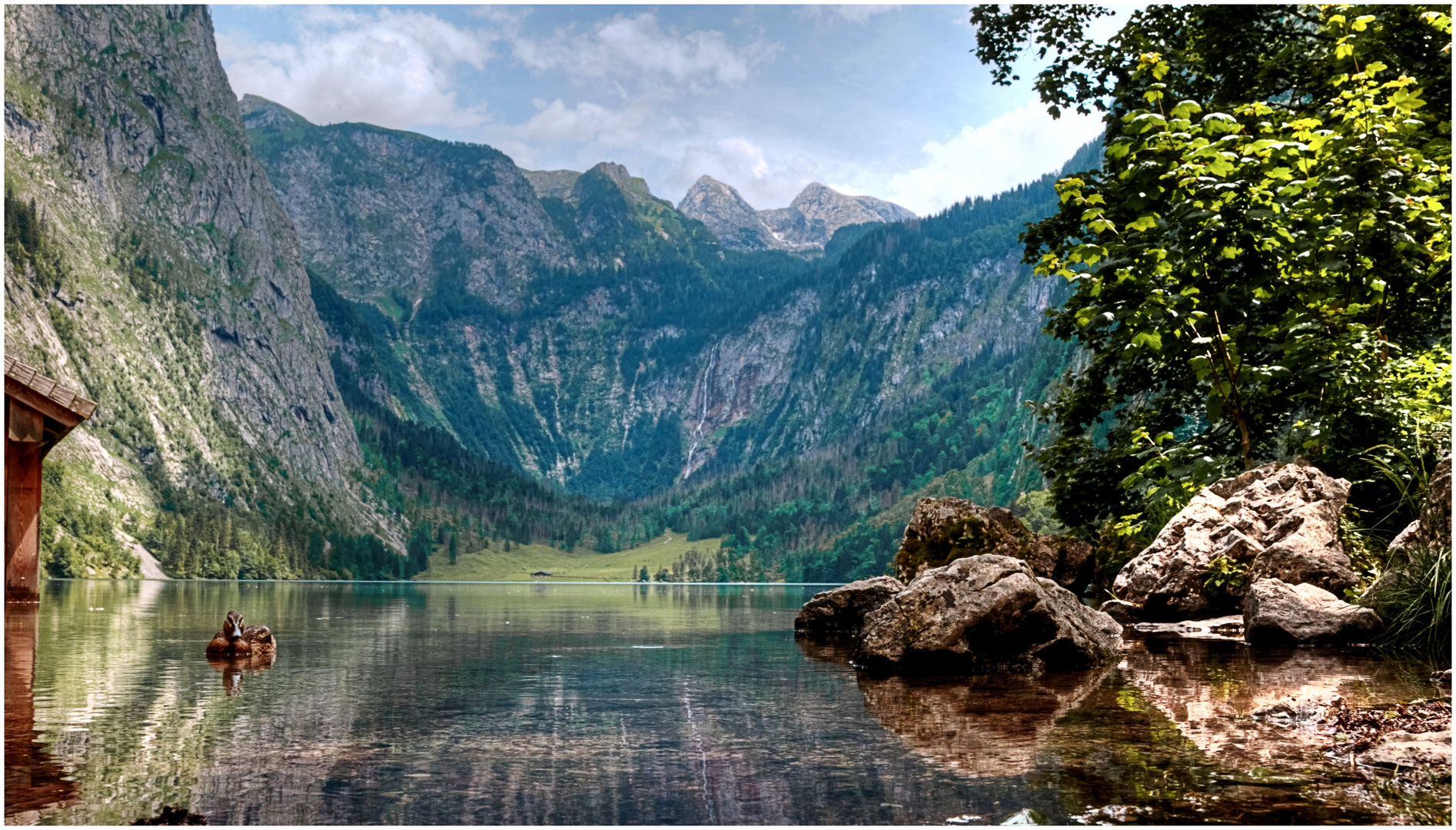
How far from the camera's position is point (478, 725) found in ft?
41.7

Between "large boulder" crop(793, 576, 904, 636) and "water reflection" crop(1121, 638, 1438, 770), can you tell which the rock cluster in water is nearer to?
"water reflection" crop(1121, 638, 1438, 770)

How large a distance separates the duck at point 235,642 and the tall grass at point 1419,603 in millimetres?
19402

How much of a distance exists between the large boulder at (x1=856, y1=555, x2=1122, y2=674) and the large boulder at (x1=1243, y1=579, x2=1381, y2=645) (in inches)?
90.4

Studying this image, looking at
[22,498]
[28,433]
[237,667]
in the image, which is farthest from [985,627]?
[22,498]

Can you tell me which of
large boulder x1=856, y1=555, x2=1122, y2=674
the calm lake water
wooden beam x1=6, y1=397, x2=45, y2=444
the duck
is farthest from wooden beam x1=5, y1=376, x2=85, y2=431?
large boulder x1=856, y1=555, x2=1122, y2=674

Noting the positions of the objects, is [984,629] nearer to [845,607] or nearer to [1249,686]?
[1249,686]

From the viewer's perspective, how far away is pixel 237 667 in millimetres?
19922

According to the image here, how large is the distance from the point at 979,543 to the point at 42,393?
24818 millimetres

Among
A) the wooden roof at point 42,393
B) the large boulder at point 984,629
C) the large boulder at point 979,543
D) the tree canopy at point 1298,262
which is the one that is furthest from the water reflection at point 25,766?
Answer: the large boulder at point 979,543

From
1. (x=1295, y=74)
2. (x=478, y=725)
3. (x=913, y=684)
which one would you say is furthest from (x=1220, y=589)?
(x=478, y=725)

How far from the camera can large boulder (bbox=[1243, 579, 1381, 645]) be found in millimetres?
18312

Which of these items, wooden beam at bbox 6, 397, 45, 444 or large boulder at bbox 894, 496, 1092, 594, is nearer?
wooden beam at bbox 6, 397, 45, 444

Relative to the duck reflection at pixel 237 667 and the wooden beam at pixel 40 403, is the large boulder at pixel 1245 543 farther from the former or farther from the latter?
the wooden beam at pixel 40 403

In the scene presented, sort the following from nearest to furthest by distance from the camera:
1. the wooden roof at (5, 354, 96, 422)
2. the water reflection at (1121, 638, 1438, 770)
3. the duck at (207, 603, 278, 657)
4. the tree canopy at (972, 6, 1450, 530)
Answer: the water reflection at (1121, 638, 1438, 770)
the tree canopy at (972, 6, 1450, 530)
the duck at (207, 603, 278, 657)
the wooden roof at (5, 354, 96, 422)
